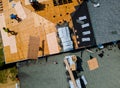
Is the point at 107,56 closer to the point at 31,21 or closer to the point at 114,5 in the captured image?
the point at 114,5

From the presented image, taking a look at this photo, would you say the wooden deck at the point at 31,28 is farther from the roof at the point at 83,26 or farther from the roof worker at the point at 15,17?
the roof at the point at 83,26

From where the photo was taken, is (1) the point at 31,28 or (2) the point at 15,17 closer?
(1) the point at 31,28

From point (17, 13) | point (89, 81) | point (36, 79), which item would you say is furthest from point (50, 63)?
point (17, 13)

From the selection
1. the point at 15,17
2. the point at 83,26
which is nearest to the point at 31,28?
the point at 15,17

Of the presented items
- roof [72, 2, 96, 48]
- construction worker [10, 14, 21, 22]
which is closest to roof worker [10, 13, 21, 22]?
construction worker [10, 14, 21, 22]

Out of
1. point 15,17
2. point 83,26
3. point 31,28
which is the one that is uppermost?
point 15,17

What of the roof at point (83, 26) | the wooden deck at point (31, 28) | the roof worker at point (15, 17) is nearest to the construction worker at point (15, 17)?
the roof worker at point (15, 17)

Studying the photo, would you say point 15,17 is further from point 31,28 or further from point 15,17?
point 31,28

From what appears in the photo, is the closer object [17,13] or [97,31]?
[97,31]
